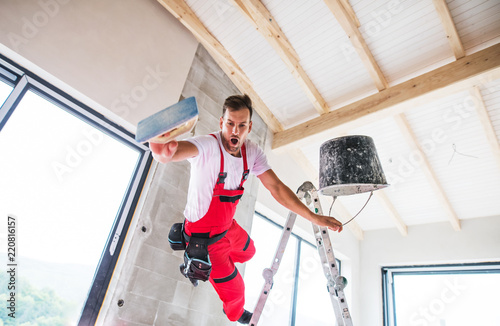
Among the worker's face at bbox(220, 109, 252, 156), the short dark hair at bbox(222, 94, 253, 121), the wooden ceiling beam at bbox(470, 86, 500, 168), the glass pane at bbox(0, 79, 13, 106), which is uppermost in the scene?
the wooden ceiling beam at bbox(470, 86, 500, 168)

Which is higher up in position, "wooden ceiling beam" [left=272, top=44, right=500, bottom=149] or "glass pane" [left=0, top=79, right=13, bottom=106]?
"wooden ceiling beam" [left=272, top=44, right=500, bottom=149]

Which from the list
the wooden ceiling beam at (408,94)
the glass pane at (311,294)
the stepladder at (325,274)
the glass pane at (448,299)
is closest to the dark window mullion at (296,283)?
the glass pane at (311,294)

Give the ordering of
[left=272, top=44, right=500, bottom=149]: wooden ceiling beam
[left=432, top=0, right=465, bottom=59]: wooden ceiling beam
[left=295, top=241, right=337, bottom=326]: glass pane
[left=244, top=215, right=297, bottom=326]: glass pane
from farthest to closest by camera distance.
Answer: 1. [left=295, top=241, right=337, bottom=326]: glass pane
2. [left=244, top=215, right=297, bottom=326]: glass pane
3. [left=272, top=44, right=500, bottom=149]: wooden ceiling beam
4. [left=432, top=0, right=465, bottom=59]: wooden ceiling beam

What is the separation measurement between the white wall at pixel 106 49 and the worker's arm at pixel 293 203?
1.62 m

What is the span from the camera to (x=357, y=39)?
3.46m

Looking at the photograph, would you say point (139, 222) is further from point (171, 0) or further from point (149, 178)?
point (171, 0)

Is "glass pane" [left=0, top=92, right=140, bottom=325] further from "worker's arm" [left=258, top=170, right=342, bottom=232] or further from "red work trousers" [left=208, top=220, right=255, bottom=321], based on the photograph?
"worker's arm" [left=258, top=170, right=342, bottom=232]

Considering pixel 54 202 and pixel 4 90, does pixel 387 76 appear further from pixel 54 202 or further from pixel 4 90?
pixel 4 90

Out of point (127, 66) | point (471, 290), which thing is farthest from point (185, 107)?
point (471, 290)

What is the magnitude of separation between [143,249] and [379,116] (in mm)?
3323

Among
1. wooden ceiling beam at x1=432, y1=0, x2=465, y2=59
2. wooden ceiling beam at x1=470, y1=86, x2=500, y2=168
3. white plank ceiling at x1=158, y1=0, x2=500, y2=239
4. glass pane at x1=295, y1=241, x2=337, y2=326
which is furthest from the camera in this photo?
glass pane at x1=295, y1=241, x2=337, y2=326

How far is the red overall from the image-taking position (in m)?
1.73

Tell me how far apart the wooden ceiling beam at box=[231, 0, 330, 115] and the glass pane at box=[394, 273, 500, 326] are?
154 inches

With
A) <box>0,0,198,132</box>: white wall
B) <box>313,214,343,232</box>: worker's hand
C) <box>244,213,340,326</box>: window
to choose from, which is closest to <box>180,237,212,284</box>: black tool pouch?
<box>313,214,343,232</box>: worker's hand
